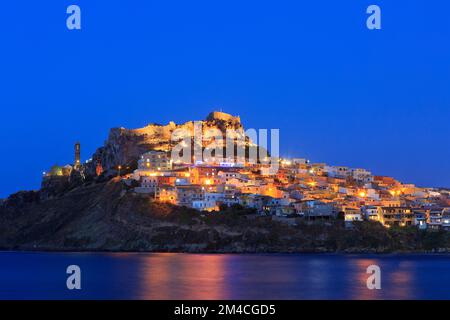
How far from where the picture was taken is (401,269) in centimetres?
6269

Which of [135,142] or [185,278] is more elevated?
[135,142]

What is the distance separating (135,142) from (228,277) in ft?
221

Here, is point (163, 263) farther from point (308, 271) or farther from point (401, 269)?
point (401, 269)

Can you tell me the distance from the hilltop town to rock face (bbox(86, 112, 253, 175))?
0.16 m

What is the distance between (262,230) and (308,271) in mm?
22893

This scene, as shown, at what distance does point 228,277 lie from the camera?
182 ft

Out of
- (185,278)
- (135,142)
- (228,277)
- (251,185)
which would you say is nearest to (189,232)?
(251,185)

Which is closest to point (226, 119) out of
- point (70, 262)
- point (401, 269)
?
point (70, 262)

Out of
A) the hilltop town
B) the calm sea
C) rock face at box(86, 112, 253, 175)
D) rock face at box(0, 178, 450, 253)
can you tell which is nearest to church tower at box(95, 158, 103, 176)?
the hilltop town

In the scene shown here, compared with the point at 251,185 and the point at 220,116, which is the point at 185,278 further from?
the point at 220,116

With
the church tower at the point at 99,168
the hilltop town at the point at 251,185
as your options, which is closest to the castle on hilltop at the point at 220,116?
the hilltop town at the point at 251,185

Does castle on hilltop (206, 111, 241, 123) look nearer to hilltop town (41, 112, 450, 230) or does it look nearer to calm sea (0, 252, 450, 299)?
hilltop town (41, 112, 450, 230)

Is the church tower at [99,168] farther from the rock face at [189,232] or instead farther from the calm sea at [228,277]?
the calm sea at [228,277]

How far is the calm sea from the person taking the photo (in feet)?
155
